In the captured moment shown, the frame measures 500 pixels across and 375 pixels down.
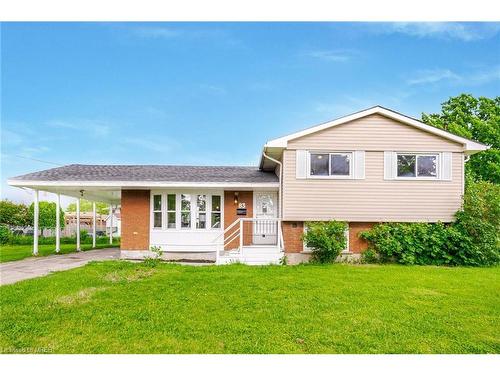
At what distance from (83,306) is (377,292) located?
5981 mm

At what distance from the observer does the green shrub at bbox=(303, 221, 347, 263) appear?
11.1 metres

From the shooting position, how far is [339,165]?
39.6 feet

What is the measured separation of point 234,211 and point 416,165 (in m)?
7.14

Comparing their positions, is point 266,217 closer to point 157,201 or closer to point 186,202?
point 186,202

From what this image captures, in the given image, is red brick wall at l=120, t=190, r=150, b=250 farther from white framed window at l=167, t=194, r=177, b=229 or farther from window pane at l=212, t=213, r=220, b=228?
window pane at l=212, t=213, r=220, b=228

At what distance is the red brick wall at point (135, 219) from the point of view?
13000 millimetres

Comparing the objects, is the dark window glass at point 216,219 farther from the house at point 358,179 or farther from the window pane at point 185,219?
the house at point 358,179

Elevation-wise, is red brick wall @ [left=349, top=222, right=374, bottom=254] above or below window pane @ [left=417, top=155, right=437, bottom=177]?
below

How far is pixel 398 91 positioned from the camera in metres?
17.0

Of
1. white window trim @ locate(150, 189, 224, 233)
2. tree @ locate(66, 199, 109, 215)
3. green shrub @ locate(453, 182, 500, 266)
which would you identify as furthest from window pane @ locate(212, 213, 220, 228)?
tree @ locate(66, 199, 109, 215)

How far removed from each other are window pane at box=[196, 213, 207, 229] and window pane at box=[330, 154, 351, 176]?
5344mm

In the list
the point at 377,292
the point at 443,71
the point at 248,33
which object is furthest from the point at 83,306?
the point at 443,71

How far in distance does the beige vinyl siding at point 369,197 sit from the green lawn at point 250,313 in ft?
10.2

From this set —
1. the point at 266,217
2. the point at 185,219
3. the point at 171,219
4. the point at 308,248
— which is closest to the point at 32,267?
the point at 171,219
